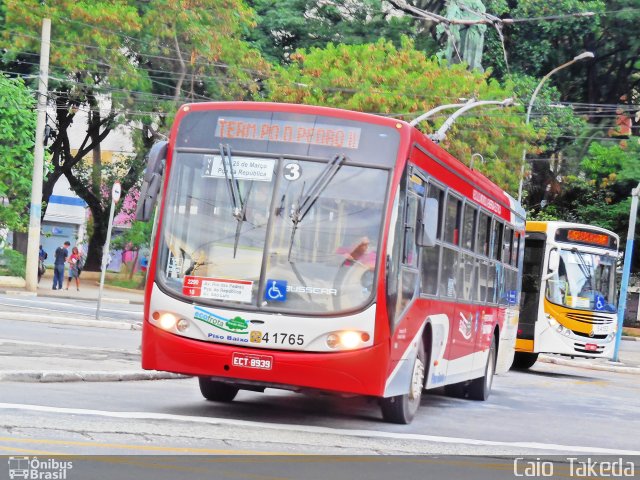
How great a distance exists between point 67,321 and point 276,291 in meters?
16.6

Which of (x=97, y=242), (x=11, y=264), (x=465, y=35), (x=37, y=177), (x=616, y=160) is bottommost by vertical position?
(x=11, y=264)

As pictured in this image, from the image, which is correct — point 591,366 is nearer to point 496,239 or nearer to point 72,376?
point 496,239

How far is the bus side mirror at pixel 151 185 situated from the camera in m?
12.6

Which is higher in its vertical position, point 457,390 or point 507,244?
point 507,244

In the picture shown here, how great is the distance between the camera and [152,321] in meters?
12.7

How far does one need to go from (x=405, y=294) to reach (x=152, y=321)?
98.2 inches

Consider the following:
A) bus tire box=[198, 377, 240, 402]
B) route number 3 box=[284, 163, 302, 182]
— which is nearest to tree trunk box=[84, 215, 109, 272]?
bus tire box=[198, 377, 240, 402]

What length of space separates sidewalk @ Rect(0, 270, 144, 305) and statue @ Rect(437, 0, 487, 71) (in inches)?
607

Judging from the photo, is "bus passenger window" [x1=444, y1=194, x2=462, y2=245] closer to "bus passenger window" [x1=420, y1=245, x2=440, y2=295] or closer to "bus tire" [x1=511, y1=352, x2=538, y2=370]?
"bus passenger window" [x1=420, y1=245, x2=440, y2=295]

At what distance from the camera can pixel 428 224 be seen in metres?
13.5
